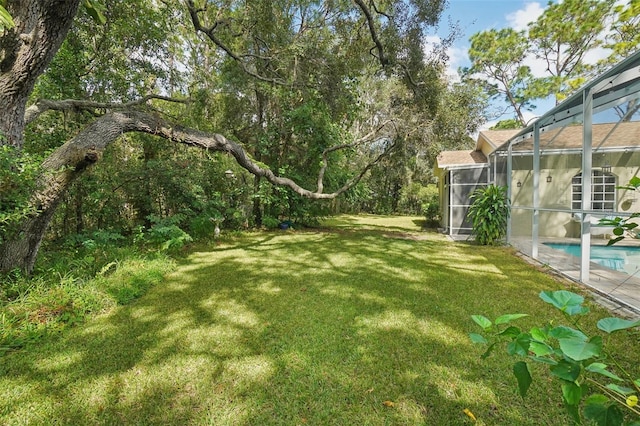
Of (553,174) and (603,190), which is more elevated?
(553,174)

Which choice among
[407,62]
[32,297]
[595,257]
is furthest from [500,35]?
[32,297]

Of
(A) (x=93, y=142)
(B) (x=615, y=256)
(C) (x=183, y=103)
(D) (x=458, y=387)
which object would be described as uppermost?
(C) (x=183, y=103)

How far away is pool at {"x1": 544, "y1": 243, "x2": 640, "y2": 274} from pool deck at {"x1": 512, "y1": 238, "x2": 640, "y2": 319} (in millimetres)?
172

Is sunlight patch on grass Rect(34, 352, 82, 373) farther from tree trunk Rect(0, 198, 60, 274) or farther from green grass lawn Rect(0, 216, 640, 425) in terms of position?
tree trunk Rect(0, 198, 60, 274)

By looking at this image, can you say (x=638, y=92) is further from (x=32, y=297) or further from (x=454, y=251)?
(x=32, y=297)

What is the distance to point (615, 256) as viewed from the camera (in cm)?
622

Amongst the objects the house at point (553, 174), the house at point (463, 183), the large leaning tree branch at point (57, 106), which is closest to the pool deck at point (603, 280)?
the house at point (553, 174)

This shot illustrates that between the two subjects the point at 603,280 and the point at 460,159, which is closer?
the point at 603,280

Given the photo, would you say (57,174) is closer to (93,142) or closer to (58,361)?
(93,142)

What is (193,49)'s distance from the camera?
33.0ft

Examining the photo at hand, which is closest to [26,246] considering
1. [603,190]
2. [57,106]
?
[57,106]

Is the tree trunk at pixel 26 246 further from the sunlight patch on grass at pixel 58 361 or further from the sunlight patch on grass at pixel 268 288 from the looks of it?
the sunlight patch on grass at pixel 268 288

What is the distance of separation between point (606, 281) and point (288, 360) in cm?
526

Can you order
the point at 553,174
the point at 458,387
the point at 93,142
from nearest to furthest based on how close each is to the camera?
1. the point at 458,387
2. the point at 93,142
3. the point at 553,174
